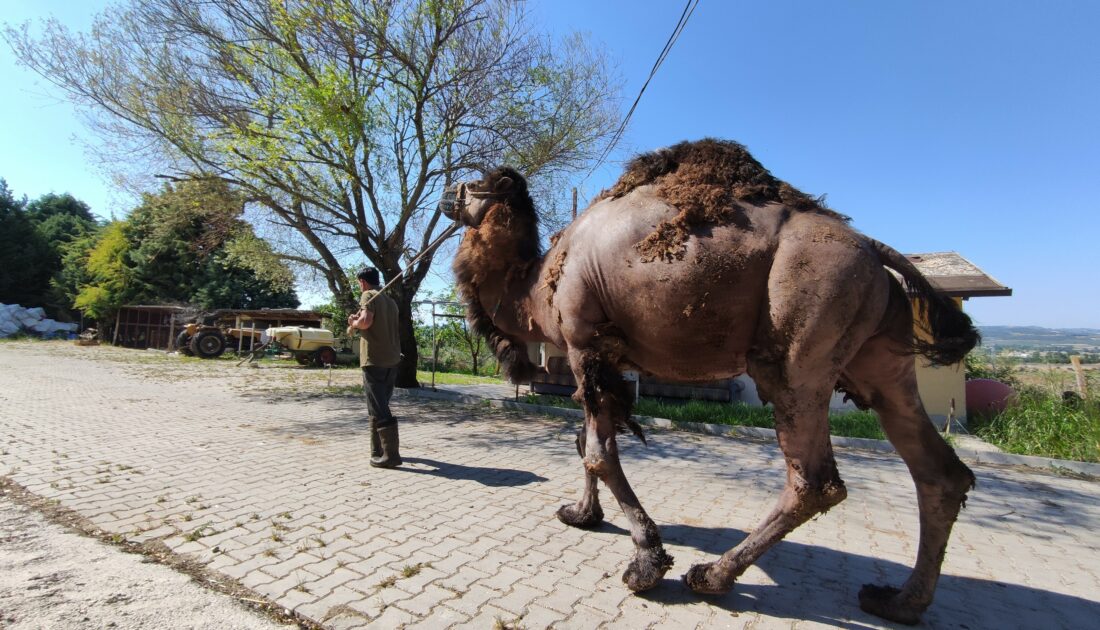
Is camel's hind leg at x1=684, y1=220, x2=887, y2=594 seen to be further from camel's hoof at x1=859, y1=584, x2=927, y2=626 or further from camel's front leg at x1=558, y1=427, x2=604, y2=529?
camel's front leg at x1=558, y1=427, x2=604, y2=529

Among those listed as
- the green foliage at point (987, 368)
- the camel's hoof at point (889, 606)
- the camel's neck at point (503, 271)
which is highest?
the camel's neck at point (503, 271)

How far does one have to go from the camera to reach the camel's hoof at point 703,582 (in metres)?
2.71

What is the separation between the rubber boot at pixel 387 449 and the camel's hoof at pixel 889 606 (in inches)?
173

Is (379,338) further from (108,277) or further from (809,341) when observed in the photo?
(108,277)

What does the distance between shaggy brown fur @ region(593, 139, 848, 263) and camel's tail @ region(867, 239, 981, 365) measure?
0.35 meters

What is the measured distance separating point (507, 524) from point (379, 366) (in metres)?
2.47

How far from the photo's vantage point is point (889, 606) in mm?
2701

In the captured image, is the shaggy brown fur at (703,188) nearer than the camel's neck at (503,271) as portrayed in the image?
Yes

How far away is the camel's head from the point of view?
3820 millimetres

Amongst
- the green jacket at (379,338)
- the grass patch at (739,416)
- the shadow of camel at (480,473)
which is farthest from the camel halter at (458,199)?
the grass patch at (739,416)

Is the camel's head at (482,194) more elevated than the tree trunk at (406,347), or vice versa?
the camel's head at (482,194)

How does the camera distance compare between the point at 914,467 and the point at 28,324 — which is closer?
the point at 914,467

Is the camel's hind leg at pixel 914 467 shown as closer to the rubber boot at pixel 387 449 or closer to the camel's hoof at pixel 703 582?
the camel's hoof at pixel 703 582

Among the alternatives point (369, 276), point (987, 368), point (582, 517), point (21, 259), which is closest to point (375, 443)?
point (369, 276)
